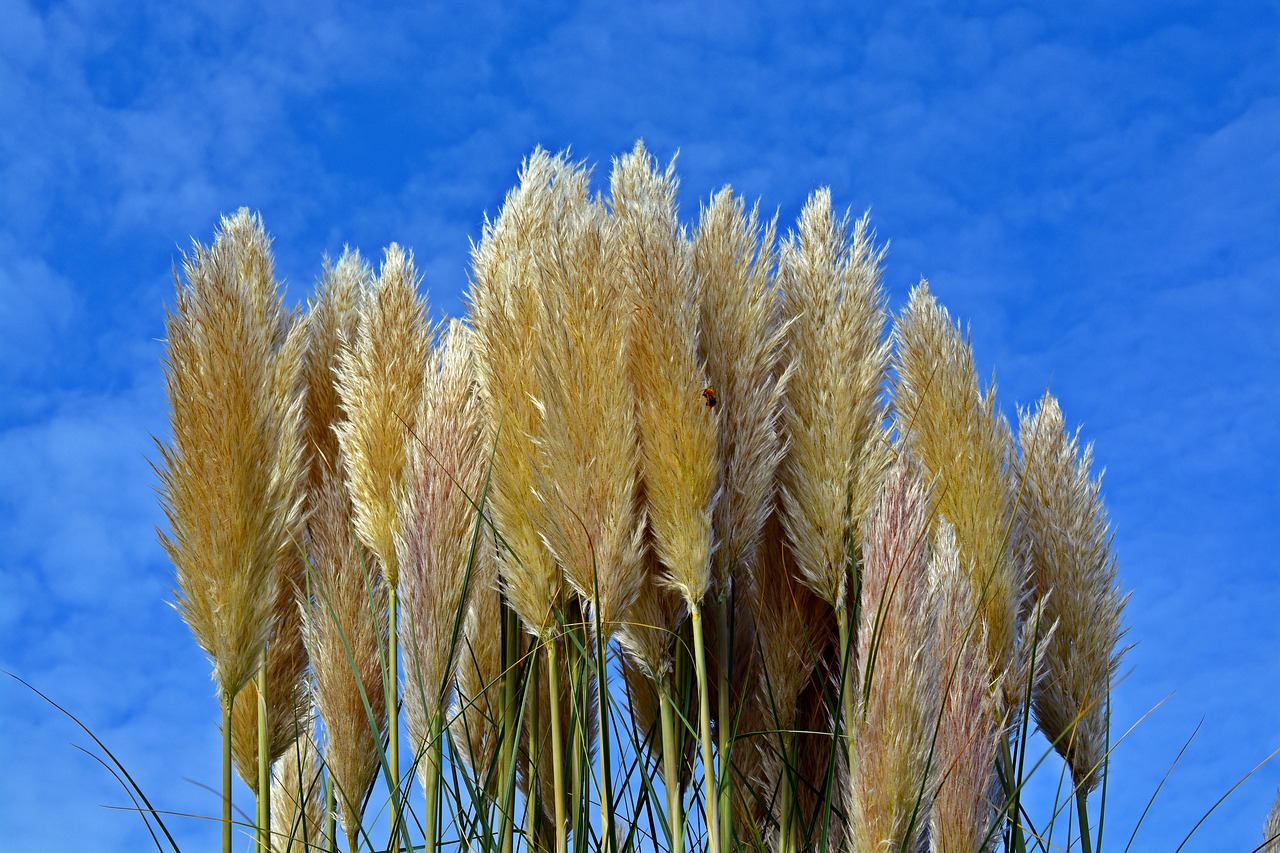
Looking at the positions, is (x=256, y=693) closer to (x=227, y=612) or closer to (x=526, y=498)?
(x=227, y=612)

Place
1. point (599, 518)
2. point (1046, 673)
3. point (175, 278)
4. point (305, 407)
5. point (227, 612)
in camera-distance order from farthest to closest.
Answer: point (305, 407) < point (1046, 673) < point (175, 278) < point (227, 612) < point (599, 518)

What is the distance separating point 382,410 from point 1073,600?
81.6 inches

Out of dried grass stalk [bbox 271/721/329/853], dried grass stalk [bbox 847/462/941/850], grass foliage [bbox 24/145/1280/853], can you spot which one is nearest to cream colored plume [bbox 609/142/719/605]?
grass foliage [bbox 24/145/1280/853]

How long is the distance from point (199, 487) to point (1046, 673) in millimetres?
2405

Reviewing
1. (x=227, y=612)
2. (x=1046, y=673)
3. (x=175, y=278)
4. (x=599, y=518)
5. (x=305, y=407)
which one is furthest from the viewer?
(x=305, y=407)

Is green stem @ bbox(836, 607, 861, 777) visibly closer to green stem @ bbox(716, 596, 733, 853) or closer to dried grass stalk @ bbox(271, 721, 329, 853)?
green stem @ bbox(716, 596, 733, 853)

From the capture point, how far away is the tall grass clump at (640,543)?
8.93 feet

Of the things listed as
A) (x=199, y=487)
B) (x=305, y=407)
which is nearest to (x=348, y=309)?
(x=305, y=407)

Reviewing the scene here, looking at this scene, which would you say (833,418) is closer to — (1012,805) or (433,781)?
(1012,805)

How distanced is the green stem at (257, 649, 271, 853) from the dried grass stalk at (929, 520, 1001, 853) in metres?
1.69

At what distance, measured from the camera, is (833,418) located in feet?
10.2

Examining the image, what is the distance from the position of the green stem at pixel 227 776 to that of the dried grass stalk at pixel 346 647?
0.89 ft

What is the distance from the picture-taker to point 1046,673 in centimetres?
347

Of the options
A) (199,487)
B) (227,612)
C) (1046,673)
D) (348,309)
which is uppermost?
(348,309)
